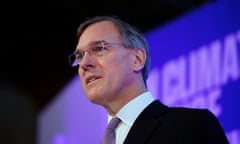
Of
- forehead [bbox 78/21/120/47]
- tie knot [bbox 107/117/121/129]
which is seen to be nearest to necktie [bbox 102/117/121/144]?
tie knot [bbox 107/117/121/129]

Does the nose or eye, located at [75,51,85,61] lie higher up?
eye, located at [75,51,85,61]

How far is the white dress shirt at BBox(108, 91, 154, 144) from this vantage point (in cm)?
155

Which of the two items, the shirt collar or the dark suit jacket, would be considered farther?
the shirt collar

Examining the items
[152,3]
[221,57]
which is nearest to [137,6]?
[152,3]

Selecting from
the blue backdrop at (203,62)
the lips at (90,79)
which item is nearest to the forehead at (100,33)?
the lips at (90,79)

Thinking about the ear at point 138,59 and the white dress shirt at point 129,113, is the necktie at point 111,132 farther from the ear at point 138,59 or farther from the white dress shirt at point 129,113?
the ear at point 138,59

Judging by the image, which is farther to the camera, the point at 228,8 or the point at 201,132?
the point at 228,8

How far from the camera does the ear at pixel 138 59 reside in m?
1.71

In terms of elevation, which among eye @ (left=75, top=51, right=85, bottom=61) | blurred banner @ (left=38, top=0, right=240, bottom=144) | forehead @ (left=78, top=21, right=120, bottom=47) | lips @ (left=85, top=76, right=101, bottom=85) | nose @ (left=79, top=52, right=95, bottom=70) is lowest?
blurred banner @ (left=38, top=0, right=240, bottom=144)

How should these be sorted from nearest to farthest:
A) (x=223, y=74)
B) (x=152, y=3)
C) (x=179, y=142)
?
(x=179, y=142) → (x=223, y=74) → (x=152, y=3)

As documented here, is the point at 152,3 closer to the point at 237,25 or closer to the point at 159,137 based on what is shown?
the point at 237,25

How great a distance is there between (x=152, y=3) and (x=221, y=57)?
1.44 m

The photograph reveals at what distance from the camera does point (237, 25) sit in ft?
8.00

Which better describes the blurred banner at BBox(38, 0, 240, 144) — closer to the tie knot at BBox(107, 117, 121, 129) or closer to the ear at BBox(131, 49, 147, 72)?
the ear at BBox(131, 49, 147, 72)
